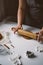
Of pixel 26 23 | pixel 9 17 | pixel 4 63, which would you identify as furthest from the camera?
pixel 9 17

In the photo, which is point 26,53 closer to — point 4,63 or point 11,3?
point 4,63

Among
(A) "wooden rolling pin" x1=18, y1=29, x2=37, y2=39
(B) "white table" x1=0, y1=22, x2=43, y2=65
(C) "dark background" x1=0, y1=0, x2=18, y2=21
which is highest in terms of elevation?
(C) "dark background" x1=0, y1=0, x2=18, y2=21

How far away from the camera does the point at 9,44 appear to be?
0.96 meters

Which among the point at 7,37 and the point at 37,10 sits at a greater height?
the point at 37,10

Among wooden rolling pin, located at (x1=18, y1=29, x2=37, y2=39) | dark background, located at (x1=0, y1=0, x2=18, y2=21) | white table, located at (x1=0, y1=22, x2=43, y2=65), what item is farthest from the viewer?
dark background, located at (x1=0, y1=0, x2=18, y2=21)

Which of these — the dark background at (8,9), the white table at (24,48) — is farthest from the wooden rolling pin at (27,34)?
the dark background at (8,9)

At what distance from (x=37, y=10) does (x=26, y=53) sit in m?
0.41

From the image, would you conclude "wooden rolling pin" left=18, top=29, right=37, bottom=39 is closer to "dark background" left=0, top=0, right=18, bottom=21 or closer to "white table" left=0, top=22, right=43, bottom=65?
"white table" left=0, top=22, right=43, bottom=65

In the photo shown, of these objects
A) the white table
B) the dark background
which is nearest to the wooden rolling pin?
the white table

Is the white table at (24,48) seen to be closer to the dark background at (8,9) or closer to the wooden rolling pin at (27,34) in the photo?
the wooden rolling pin at (27,34)

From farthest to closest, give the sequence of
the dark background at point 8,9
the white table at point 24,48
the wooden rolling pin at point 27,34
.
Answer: the dark background at point 8,9
the wooden rolling pin at point 27,34
the white table at point 24,48

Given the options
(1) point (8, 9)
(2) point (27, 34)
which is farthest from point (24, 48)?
(1) point (8, 9)

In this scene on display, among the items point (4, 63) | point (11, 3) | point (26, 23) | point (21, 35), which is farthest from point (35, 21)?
point (4, 63)

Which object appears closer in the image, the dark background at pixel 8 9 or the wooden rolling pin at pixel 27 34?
the wooden rolling pin at pixel 27 34
